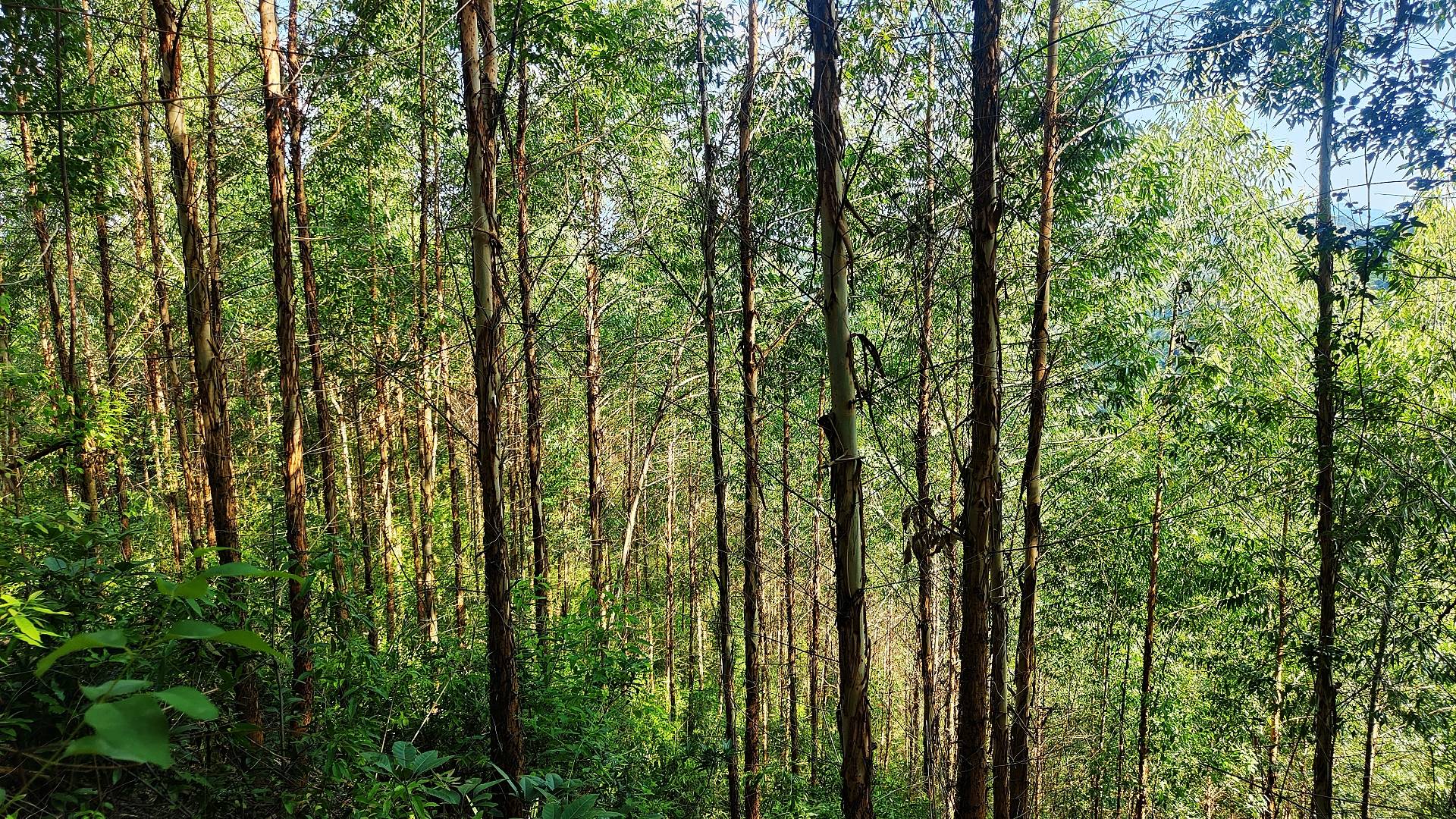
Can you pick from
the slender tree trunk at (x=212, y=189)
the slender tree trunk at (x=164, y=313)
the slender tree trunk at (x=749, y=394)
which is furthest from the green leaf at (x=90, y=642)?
the slender tree trunk at (x=164, y=313)

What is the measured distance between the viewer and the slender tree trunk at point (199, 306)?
164 inches

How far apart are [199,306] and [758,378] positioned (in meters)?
5.38

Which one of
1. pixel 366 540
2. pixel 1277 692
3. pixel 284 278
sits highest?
pixel 284 278

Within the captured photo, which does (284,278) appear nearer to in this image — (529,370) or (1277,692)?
(529,370)

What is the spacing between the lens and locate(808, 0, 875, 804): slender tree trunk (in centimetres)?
228

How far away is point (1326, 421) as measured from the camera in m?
6.04

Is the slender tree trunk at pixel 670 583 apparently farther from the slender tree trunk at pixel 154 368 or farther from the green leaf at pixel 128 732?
the green leaf at pixel 128 732

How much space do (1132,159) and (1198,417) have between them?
12.5ft

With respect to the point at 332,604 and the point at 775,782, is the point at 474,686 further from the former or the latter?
the point at 775,782

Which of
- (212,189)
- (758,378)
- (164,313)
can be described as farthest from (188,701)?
(164,313)

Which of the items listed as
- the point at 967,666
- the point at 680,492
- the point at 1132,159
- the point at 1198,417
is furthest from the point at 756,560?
the point at 680,492

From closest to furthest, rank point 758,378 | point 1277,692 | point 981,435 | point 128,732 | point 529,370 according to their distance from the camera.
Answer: point 128,732, point 981,435, point 529,370, point 1277,692, point 758,378

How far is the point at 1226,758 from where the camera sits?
1074cm

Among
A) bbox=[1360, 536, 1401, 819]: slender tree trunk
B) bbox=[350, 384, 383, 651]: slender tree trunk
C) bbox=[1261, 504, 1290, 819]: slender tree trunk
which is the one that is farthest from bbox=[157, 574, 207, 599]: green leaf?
bbox=[1261, 504, 1290, 819]: slender tree trunk
